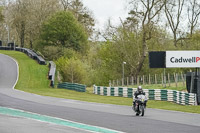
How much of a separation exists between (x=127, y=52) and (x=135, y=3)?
12.3 meters

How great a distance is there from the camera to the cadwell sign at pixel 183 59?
35000 mm

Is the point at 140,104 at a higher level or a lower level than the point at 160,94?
higher

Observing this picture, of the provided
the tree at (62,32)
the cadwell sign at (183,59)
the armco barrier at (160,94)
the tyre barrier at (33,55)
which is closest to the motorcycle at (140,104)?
the armco barrier at (160,94)

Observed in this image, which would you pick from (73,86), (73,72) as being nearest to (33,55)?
(73,72)

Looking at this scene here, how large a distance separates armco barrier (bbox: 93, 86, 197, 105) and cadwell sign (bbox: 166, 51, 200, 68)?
2.19 metres

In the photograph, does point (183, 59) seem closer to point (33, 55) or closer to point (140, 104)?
point (140, 104)

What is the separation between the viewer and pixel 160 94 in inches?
1576

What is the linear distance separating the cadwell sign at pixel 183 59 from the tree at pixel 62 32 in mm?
50808

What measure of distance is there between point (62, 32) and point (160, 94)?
47.4 meters

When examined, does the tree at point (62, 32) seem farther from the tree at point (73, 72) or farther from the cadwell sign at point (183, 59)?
the cadwell sign at point (183, 59)

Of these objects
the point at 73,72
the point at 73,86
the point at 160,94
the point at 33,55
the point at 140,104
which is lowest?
the point at 160,94

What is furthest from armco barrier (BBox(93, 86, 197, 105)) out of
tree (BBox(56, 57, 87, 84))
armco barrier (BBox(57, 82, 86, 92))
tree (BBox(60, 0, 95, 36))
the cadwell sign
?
tree (BBox(60, 0, 95, 36))

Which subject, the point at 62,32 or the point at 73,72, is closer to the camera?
the point at 73,72

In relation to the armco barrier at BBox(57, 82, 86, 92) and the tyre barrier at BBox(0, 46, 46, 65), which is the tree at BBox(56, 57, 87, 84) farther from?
the armco barrier at BBox(57, 82, 86, 92)
